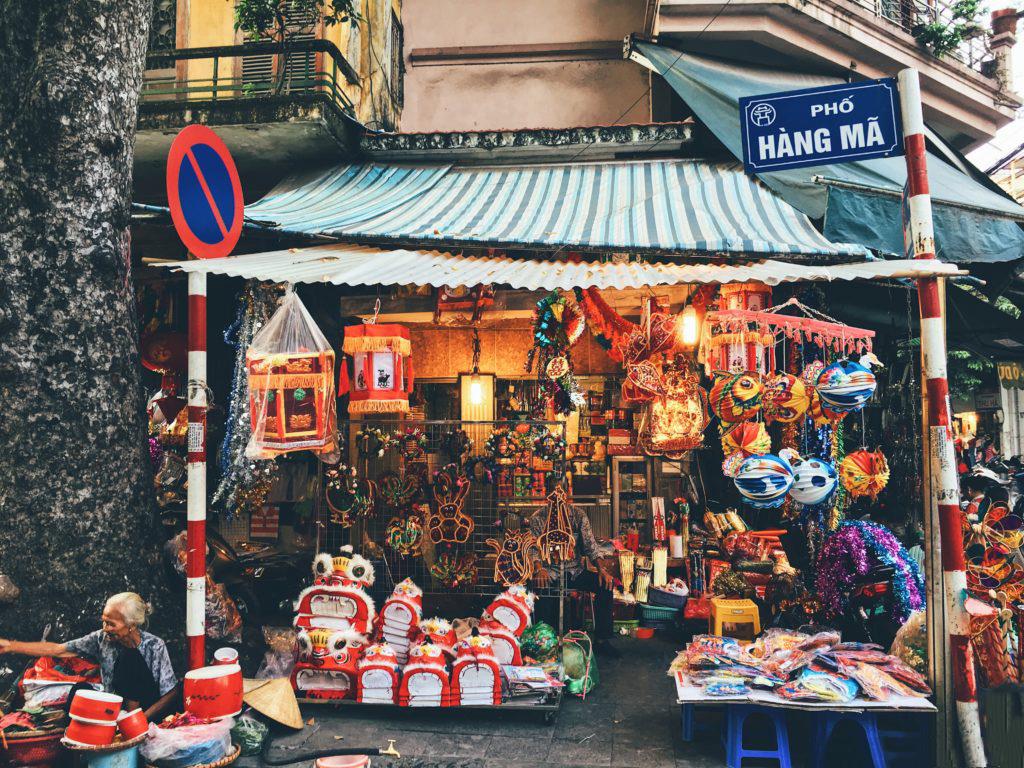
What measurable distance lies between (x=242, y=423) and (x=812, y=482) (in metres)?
4.66

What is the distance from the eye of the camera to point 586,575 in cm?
719

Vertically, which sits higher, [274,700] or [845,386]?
[845,386]

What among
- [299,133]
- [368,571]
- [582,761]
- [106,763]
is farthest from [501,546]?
[299,133]

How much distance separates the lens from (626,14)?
32.7 ft

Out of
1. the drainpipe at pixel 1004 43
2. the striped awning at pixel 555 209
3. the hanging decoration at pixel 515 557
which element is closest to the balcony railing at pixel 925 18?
the drainpipe at pixel 1004 43

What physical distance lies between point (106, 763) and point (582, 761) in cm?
288

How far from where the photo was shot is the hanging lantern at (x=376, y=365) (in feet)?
19.7

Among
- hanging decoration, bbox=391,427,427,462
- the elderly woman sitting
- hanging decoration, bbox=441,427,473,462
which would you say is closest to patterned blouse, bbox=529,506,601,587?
hanging decoration, bbox=441,427,473,462

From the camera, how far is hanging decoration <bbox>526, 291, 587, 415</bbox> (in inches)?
262

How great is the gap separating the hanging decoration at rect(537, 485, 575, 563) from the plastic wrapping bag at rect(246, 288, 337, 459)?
234 centimetres

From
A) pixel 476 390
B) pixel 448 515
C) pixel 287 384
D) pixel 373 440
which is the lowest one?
pixel 448 515

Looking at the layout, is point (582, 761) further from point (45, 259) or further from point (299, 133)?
point (299, 133)

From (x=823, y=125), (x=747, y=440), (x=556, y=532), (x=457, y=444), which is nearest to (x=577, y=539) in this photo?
(x=556, y=532)

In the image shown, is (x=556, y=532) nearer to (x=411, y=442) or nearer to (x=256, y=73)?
(x=411, y=442)
